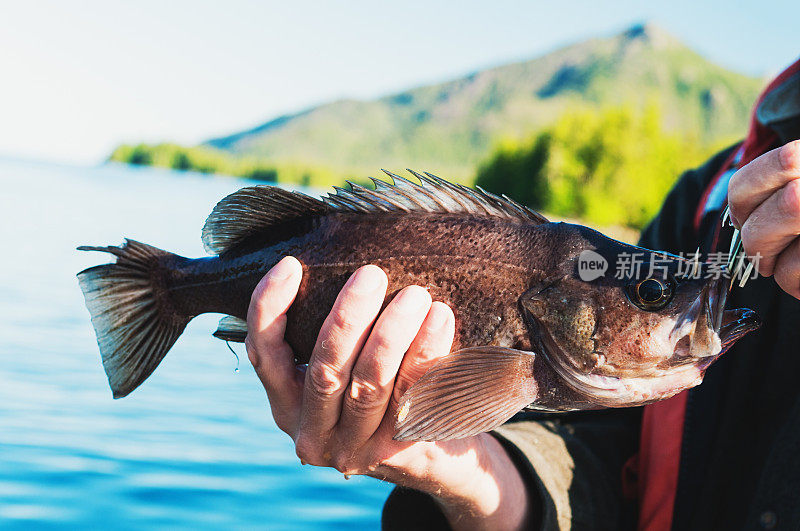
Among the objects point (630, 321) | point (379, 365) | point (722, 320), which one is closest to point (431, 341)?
point (379, 365)

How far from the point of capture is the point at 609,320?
7.28 feet

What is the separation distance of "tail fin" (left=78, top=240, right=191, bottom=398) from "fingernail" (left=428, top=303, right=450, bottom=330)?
1029mm

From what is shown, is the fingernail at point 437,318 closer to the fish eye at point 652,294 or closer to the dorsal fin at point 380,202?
the dorsal fin at point 380,202

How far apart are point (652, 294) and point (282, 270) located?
1.22 m

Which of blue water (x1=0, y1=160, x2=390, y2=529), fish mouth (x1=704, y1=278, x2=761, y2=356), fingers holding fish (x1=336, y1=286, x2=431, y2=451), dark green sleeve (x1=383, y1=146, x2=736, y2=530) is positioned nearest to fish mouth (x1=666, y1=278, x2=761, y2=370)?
fish mouth (x1=704, y1=278, x2=761, y2=356)

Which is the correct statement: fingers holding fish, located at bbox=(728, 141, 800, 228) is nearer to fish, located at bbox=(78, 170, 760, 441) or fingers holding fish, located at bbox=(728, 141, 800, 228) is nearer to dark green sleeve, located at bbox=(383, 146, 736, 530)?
fish, located at bbox=(78, 170, 760, 441)

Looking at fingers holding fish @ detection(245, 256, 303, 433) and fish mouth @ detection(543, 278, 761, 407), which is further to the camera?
fingers holding fish @ detection(245, 256, 303, 433)

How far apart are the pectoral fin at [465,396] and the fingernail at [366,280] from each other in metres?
0.33

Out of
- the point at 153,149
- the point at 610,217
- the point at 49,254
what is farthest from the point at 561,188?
the point at 153,149

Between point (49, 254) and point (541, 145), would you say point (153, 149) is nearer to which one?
point (541, 145)

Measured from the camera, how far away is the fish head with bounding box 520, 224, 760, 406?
2154 millimetres

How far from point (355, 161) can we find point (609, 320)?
193208 mm

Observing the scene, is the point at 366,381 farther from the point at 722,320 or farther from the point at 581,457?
the point at 581,457

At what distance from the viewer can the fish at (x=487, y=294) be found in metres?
2.15
